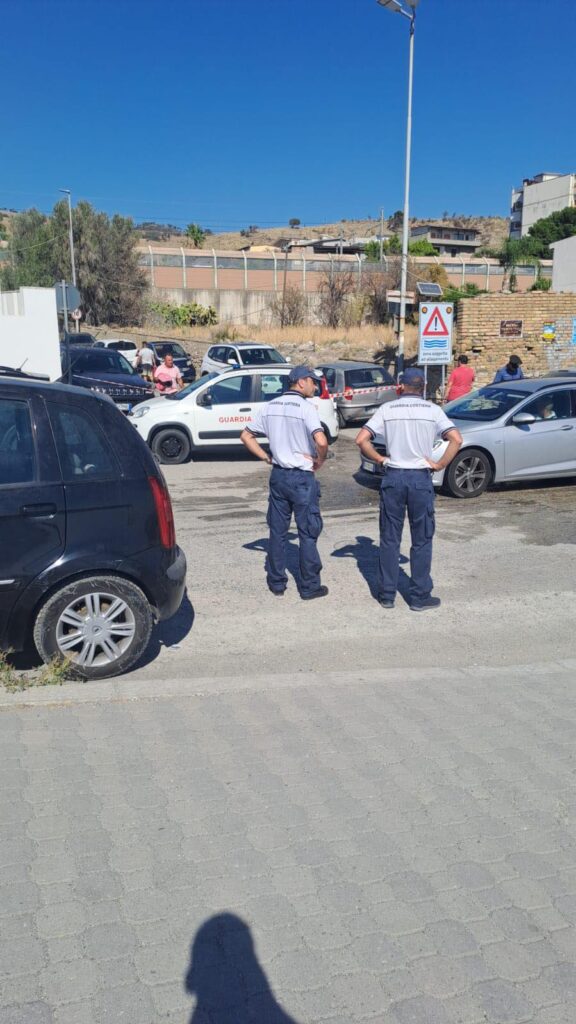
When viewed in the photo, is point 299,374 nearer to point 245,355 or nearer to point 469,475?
point 469,475

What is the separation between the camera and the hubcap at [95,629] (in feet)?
16.7

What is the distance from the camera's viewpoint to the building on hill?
88.7 m

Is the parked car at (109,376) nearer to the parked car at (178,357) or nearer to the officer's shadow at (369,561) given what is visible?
the parked car at (178,357)

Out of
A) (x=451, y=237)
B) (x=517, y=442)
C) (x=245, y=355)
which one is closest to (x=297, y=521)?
(x=517, y=442)

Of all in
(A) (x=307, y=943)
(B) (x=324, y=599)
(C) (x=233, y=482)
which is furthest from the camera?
(C) (x=233, y=482)

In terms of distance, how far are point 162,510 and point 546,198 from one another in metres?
98.5

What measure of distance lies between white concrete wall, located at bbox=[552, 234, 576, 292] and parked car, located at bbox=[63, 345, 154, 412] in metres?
18.9

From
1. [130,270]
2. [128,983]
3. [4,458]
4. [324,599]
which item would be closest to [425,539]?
[324,599]

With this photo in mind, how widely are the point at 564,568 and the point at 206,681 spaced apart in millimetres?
4393

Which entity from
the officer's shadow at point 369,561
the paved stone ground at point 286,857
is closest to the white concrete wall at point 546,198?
the officer's shadow at point 369,561

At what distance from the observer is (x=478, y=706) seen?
4.97 m

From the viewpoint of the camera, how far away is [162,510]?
5.30 meters

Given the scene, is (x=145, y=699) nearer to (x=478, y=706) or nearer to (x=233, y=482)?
(x=478, y=706)

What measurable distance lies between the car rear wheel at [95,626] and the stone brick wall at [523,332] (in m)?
19.0
